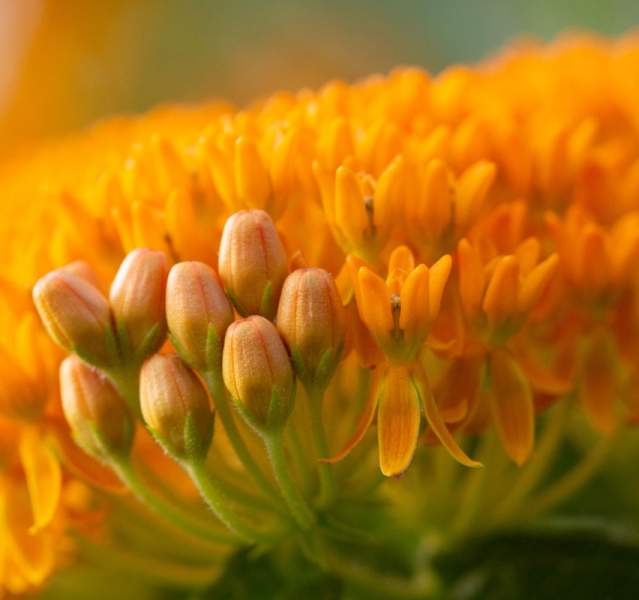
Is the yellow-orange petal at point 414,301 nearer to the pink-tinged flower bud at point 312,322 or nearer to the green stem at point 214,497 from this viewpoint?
the pink-tinged flower bud at point 312,322

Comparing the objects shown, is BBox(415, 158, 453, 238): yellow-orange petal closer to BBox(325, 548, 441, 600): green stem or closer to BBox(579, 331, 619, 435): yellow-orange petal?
BBox(579, 331, 619, 435): yellow-orange petal

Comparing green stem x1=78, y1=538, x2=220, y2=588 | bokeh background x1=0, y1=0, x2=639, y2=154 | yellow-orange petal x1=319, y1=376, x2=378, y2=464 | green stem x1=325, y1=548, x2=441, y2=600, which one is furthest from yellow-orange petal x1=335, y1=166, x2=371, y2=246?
bokeh background x1=0, y1=0, x2=639, y2=154

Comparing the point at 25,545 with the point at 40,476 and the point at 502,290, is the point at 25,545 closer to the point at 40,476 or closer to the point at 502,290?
the point at 40,476

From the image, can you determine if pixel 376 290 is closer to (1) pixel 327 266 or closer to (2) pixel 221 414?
(1) pixel 327 266

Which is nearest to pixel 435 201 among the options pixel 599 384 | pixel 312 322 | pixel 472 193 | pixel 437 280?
pixel 472 193

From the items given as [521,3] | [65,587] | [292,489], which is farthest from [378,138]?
[521,3]

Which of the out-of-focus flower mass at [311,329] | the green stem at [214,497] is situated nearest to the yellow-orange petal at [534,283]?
the out-of-focus flower mass at [311,329]
